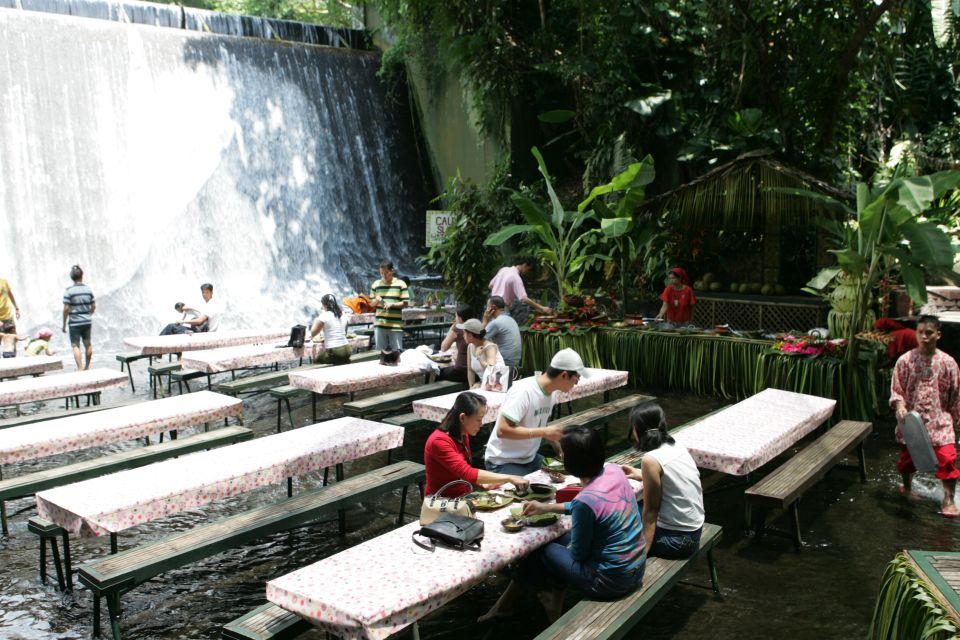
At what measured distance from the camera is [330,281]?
1850 cm

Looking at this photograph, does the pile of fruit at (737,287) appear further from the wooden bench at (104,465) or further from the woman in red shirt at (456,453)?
the woman in red shirt at (456,453)

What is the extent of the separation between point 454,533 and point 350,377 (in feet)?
14.7

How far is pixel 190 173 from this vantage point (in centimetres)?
1792

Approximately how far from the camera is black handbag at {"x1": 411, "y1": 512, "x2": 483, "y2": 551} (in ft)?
12.1

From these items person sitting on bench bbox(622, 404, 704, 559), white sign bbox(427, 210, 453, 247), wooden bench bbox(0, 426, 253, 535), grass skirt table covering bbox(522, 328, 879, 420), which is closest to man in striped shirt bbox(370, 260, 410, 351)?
grass skirt table covering bbox(522, 328, 879, 420)

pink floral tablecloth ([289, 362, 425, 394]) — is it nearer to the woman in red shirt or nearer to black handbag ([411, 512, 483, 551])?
the woman in red shirt

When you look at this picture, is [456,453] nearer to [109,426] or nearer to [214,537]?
[214,537]

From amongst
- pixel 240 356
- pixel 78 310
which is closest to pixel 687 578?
pixel 240 356

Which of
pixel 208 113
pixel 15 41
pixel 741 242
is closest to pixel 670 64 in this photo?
pixel 741 242

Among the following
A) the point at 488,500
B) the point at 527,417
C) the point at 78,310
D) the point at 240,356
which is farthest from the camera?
the point at 78,310

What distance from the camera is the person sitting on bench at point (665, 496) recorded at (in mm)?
4242

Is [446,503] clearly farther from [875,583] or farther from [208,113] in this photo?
[208,113]

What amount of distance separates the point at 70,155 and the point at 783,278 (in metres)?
14.1

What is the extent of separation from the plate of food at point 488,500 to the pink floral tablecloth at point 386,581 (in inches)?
9.0
